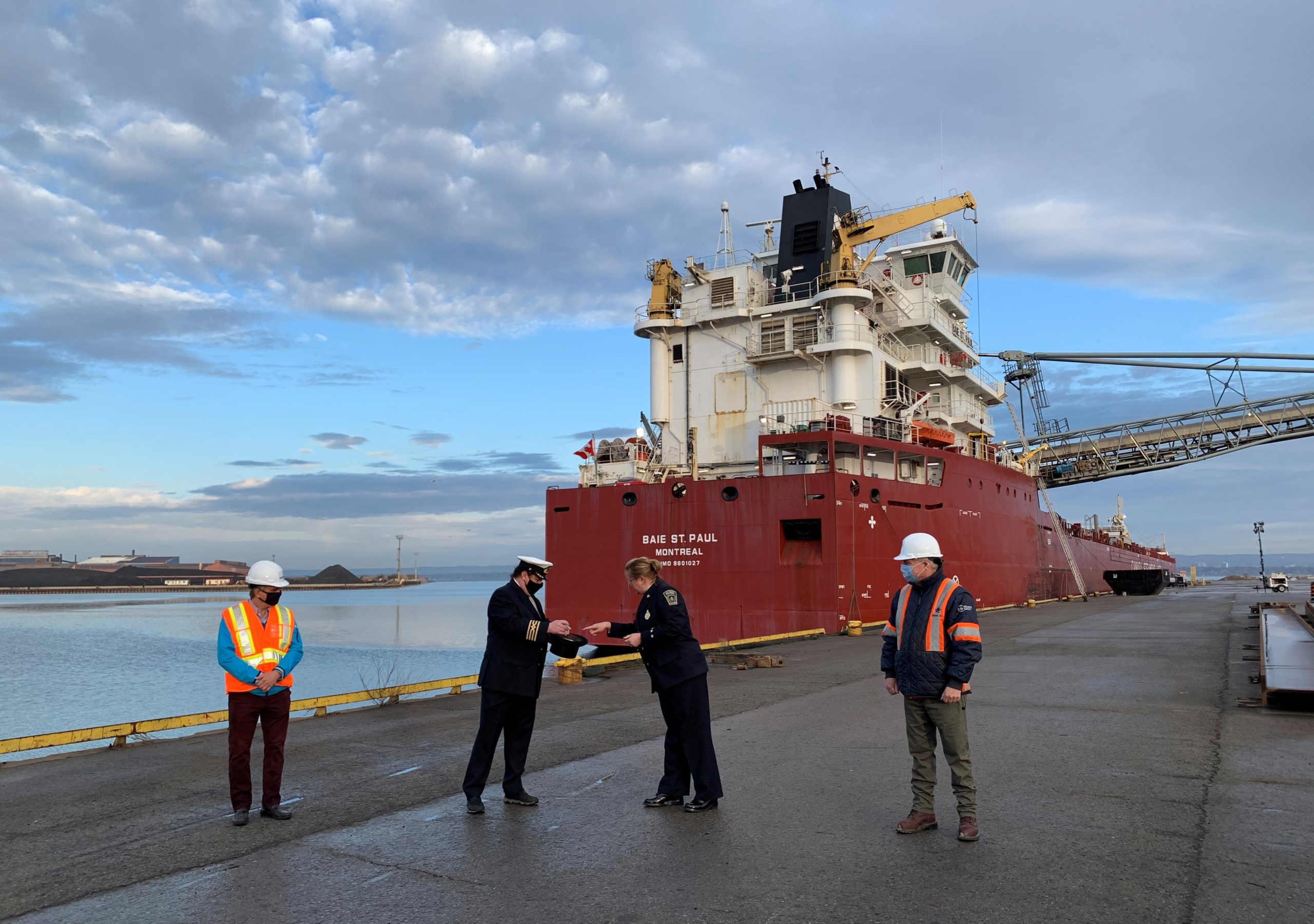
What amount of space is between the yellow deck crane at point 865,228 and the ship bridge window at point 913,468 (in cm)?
472

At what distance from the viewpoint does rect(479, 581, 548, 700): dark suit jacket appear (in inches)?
198

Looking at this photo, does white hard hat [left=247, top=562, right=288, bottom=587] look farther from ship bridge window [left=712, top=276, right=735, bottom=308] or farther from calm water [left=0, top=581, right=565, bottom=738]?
ship bridge window [left=712, top=276, right=735, bottom=308]

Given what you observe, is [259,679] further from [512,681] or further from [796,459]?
[796,459]

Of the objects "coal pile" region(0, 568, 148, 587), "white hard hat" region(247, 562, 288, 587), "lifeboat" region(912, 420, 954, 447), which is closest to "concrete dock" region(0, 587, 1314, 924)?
"white hard hat" region(247, 562, 288, 587)

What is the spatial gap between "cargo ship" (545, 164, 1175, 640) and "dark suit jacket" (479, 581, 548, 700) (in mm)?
14780

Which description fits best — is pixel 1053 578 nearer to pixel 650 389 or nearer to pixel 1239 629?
pixel 1239 629

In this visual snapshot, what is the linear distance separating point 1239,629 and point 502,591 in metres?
18.4

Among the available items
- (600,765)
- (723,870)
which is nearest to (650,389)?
(600,765)

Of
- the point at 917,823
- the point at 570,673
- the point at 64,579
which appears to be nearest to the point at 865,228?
the point at 570,673

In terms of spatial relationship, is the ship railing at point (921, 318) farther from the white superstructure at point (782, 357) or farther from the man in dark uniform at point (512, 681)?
the man in dark uniform at point (512, 681)

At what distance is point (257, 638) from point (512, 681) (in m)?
1.42

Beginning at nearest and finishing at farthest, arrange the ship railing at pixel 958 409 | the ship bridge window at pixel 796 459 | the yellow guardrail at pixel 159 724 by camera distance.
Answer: the yellow guardrail at pixel 159 724 → the ship bridge window at pixel 796 459 → the ship railing at pixel 958 409

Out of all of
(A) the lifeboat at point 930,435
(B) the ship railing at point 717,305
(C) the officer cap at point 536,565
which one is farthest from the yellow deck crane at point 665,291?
(C) the officer cap at point 536,565

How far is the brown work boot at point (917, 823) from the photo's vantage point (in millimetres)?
4438
